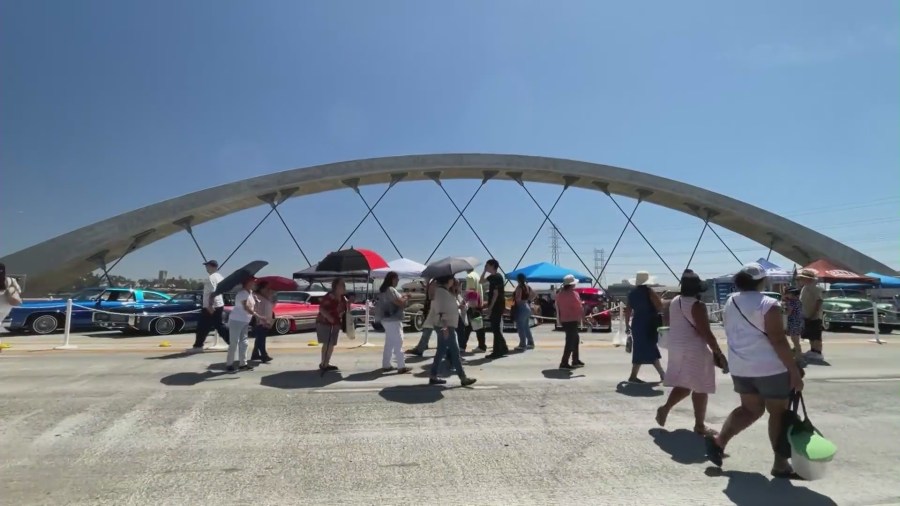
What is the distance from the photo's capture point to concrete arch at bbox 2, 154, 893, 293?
26.2 m

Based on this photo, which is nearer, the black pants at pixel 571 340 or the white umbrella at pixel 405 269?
the black pants at pixel 571 340

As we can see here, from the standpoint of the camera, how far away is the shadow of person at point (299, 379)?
7.44 metres

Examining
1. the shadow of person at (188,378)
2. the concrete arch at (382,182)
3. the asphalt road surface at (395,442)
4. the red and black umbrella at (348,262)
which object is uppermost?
the concrete arch at (382,182)

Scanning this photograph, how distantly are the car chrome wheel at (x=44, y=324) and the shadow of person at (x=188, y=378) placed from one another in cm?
1078

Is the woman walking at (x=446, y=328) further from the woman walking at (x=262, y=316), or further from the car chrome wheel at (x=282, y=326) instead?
the car chrome wheel at (x=282, y=326)

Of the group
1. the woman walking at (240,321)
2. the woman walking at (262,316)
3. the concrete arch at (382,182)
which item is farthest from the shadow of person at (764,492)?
the concrete arch at (382,182)

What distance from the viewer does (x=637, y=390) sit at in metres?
7.26

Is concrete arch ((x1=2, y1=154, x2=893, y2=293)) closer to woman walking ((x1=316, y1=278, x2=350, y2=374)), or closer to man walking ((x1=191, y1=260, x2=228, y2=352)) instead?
man walking ((x1=191, y1=260, x2=228, y2=352))

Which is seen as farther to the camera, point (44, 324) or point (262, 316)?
point (44, 324)

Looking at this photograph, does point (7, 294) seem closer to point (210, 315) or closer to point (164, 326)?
point (210, 315)

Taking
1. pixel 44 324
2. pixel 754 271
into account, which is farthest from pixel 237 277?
pixel 44 324

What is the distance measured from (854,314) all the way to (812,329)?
9.79 meters

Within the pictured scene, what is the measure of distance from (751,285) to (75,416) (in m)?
Answer: 7.03

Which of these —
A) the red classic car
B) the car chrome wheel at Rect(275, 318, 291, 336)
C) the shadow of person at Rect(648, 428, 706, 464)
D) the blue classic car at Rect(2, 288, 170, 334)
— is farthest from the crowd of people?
the blue classic car at Rect(2, 288, 170, 334)
